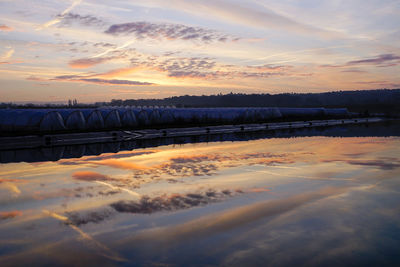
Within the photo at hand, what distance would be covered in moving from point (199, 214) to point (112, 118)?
30.3 metres

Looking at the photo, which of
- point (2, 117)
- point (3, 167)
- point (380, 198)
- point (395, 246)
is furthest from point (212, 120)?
point (395, 246)

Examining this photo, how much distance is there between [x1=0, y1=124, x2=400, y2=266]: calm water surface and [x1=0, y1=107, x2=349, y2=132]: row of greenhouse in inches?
658

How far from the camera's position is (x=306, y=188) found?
34.4 feet

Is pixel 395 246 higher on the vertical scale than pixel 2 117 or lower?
lower

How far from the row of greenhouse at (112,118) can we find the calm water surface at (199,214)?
16.7 m

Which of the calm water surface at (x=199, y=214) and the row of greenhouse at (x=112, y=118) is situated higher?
the row of greenhouse at (x=112, y=118)

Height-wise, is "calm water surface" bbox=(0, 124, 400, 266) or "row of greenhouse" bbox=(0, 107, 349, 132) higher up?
"row of greenhouse" bbox=(0, 107, 349, 132)

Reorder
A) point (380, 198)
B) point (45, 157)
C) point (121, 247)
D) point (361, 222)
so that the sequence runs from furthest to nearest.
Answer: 1. point (45, 157)
2. point (380, 198)
3. point (361, 222)
4. point (121, 247)

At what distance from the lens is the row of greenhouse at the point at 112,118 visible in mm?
29859

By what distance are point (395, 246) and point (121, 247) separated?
456cm

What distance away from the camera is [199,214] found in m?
7.92

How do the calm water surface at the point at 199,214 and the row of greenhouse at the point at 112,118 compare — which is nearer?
the calm water surface at the point at 199,214

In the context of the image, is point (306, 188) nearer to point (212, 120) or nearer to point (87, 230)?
point (87, 230)

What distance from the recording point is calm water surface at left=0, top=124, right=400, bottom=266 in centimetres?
582
